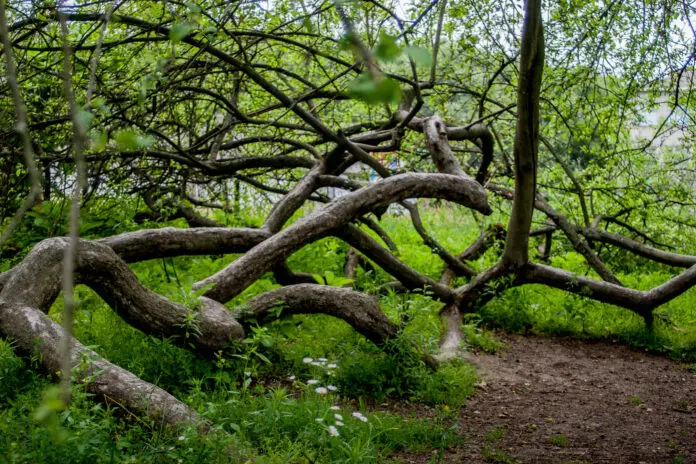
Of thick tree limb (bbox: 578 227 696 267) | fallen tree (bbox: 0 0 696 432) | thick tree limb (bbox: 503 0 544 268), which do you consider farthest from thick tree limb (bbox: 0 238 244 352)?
thick tree limb (bbox: 578 227 696 267)

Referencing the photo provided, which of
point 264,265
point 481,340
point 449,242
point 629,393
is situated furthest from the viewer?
point 449,242

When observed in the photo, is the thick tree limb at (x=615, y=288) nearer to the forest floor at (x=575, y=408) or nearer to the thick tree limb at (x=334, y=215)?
the forest floor at (x=575, y=408)

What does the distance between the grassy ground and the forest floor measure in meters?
0.19

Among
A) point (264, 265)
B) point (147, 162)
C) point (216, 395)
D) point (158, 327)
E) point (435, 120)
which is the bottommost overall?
point (216, 395)

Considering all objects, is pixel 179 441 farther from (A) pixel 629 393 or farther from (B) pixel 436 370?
(A) pixel 629 393

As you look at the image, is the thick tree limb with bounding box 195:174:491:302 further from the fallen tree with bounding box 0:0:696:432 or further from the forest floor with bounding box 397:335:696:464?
the forest floor with bounding box 397:335:696:464

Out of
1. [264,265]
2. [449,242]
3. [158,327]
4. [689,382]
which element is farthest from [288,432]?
[449,242]

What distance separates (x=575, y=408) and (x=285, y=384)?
217cm

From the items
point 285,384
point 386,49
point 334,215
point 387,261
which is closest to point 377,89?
point 386,49

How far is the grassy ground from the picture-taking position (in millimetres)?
3238

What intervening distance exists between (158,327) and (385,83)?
11.9ft

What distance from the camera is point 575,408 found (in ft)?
17.2

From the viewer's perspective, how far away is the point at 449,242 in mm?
10242

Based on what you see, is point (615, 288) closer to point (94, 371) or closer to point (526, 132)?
point (526, 132)
